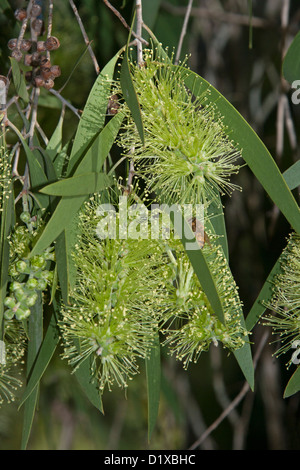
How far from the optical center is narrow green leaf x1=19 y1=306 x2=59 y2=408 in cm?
79

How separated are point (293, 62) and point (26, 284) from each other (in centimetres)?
58

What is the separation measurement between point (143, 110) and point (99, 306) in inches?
11.3

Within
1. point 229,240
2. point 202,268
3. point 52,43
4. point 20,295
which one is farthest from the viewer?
point 229,240

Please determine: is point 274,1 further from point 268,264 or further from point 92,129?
point 92,129

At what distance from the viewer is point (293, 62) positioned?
873 mm

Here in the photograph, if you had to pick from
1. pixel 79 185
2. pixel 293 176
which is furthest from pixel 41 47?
pixel 293 176

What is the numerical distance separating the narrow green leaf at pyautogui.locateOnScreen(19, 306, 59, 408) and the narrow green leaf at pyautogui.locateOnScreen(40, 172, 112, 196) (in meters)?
0.24

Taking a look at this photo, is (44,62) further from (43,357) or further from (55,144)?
(43,357)

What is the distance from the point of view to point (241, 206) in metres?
1.82

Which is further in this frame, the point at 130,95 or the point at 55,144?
the point at 55,144

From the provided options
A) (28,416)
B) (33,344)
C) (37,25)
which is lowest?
(28,416)

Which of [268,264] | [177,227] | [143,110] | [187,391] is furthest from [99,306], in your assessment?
[187,391]

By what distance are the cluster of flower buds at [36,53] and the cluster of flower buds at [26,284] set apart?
302mm

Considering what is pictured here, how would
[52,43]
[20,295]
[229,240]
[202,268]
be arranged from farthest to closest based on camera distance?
[229,240]
[52,43]
[20,295]
[202,268]
